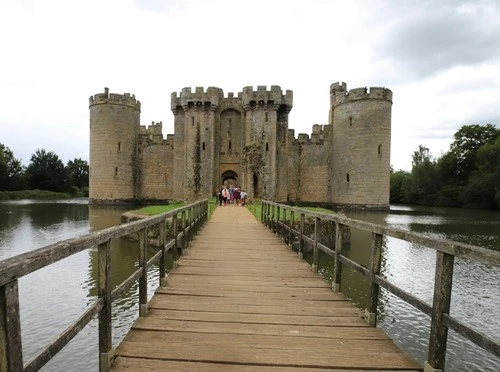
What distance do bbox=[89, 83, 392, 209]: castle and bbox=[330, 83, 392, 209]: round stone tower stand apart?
3.4 inches

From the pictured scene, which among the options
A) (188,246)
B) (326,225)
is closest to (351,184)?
(326,225)

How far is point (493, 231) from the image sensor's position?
19125 millimetres

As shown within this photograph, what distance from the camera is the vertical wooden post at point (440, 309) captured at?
269 cm

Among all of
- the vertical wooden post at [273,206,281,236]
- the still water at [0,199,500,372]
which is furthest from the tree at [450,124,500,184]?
the vertical wooden post at [273,206,281,236]

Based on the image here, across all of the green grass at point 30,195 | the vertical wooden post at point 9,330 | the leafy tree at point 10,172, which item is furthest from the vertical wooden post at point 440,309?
the leafy tree at point 10,172

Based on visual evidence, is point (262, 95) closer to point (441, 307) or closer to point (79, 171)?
point (441, 307)

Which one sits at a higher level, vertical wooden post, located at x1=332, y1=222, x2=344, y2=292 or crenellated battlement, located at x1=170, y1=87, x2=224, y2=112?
crenellated battlement, located at x1=170, y1=87, x2=224, y2=112

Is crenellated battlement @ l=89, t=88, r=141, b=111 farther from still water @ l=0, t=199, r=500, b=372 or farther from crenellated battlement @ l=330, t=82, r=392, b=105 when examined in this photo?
still water @ l=0, t=199, r=500, b=372

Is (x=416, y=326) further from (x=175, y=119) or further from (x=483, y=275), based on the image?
(x=175, y=119)

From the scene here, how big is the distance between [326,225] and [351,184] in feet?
70.4

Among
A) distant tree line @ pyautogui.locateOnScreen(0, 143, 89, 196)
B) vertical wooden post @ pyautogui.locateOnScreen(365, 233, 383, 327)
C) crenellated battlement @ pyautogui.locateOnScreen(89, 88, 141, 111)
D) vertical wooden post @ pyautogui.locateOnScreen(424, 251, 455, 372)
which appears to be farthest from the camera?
distant tree line @ pyautogui.locateOnScreen(0, 143, 89, 196)

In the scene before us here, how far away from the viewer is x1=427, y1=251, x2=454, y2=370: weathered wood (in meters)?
2.69

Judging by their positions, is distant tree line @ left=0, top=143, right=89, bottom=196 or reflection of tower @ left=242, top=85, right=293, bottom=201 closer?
reflection of tower @ left=242, top=85, right=293, bottom=201

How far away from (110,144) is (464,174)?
40.7 metres
